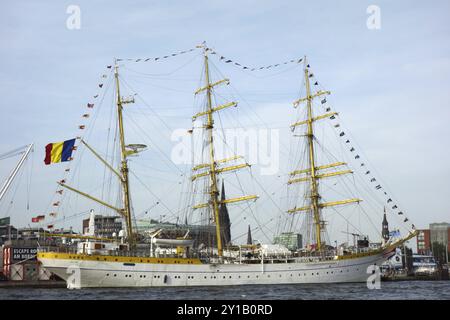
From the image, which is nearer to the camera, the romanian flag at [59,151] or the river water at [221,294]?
the river water at [221,294]

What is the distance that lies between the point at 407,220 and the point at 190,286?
136 ft

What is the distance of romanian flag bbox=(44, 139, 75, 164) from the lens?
77244 millimetres

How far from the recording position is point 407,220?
4050 inches

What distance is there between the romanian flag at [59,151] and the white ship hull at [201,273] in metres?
13.4

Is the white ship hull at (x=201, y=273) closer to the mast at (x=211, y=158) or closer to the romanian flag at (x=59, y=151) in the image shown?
the mast at (x=211, y=158)

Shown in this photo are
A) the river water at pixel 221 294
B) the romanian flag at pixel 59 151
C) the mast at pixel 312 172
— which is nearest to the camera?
the river water at pixel 221 294

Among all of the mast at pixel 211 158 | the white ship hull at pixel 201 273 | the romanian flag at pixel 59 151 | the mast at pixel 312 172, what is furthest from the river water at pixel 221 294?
the mast at pixel 312 172

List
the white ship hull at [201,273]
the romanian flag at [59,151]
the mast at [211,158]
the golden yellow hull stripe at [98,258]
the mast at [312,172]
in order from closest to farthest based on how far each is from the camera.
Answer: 1. the romanian flag at [59,151]
2. the golden yellow hull stripe at [98,258]
3. the white ship hull at [201,273]
4. the mast at [211,158]
5. the mast at [312,172]

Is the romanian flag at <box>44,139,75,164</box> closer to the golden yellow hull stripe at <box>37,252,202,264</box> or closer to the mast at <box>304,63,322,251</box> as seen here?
the golden yellow hull stripe at <box>37,252,202,264</box>

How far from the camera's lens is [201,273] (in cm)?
8706

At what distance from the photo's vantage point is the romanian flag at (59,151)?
253 ft

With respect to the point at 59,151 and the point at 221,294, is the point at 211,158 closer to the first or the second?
the point at 59,151

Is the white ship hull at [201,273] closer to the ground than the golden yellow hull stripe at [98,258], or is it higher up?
closer to the ground
